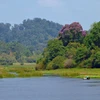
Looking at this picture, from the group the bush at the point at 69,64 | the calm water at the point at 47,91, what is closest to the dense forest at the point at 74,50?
the bush at the point at 69,64

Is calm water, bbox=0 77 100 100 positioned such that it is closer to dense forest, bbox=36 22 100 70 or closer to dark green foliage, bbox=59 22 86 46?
dense forest, bbox=36 22 100 70

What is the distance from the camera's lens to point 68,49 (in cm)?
10088

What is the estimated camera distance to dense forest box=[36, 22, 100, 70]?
9162 centimetres

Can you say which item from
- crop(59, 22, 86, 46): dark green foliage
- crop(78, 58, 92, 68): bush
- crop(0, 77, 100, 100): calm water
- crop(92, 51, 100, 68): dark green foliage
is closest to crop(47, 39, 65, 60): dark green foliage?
crop(59, 22, 86, 46): dark green foliage

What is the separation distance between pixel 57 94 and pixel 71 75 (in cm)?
2559

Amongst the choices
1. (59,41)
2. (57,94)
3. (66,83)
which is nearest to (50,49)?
(59,41)

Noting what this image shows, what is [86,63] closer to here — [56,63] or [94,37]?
[94,37]

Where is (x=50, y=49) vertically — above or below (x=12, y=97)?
above

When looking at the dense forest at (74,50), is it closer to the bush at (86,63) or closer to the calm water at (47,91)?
the bush at (86,63)

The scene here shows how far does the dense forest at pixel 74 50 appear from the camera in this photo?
9162 centimetres

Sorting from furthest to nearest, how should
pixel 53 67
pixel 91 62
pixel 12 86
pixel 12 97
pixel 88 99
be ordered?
pixel 53 67 → pixel 91 62 → pixel 12 86 → pixel 12 97 → pixel 88 99

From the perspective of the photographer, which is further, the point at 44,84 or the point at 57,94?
the point at 44,84

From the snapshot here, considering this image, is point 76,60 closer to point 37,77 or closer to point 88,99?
point 37,77

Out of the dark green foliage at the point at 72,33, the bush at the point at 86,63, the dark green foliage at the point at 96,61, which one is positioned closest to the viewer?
the dark green foliage at the point at 96,61
